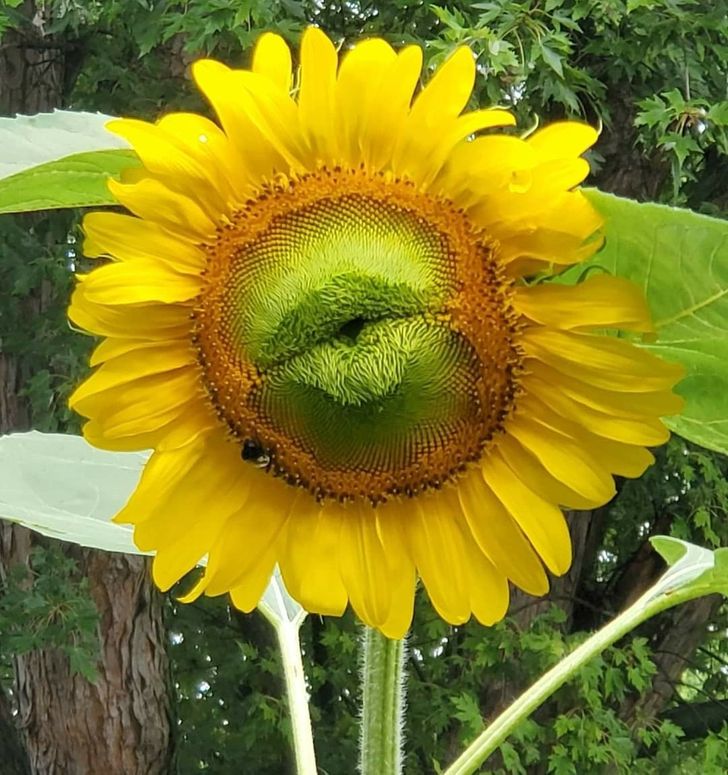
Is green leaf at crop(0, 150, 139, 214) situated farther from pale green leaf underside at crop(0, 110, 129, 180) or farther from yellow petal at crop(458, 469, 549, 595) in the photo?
yellow petal at crop(458, 469, 549, 595)

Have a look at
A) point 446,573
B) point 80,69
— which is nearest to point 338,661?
point 80,69

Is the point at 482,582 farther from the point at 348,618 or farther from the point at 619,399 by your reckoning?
the point at 348,618

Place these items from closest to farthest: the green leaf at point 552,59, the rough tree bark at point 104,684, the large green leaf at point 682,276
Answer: the large green leaf at point 682,276, the green leaf at point 552,59, the rough tree bark at point 104,684

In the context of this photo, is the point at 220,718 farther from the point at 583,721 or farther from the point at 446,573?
the point at 446,573

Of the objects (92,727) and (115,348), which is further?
(92,727)

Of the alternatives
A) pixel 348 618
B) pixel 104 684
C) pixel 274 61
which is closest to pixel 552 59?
pixel 348 618

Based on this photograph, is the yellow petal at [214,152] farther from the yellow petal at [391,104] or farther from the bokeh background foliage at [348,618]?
the bokeh background foliage at [348,618]

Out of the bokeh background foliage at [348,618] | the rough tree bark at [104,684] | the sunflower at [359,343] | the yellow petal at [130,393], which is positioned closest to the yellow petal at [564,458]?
the sunflower at [359,343]
